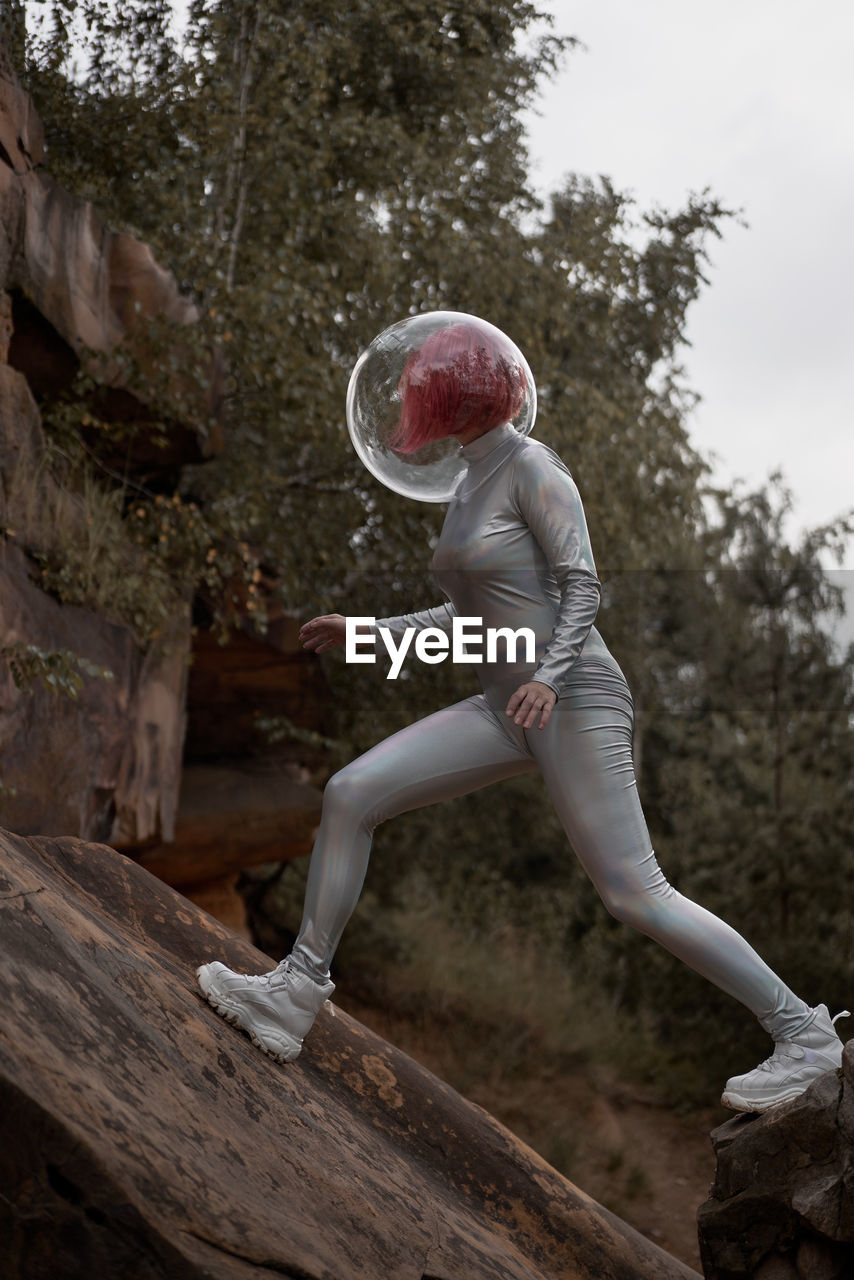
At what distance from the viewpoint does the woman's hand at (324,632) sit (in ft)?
12.5

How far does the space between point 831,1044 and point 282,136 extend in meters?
8.22

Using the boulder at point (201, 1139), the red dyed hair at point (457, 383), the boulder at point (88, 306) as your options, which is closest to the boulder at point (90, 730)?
the boulder at point (88, 306)

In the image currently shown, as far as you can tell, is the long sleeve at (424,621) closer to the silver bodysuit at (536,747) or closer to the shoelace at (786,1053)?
the silver bodysuit at (536,747)

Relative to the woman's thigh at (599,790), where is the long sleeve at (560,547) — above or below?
above

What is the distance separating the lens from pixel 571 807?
3434 millimetres

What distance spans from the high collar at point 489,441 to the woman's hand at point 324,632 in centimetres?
65

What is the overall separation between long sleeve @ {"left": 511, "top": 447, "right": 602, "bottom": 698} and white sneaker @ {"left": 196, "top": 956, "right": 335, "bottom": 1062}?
3.68 feet

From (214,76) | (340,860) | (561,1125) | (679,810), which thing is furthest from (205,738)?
(340,860)

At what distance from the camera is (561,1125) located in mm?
10375

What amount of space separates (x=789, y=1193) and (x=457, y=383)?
94.3 inches

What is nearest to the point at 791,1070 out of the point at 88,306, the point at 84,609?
the point at 84,609

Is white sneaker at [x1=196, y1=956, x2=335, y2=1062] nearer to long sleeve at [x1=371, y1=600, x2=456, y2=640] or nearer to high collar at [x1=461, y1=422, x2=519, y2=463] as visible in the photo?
long sleeve at [x1=371, y1=600, x2=456, y2=640]

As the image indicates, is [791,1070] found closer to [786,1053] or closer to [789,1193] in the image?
[786,1053]

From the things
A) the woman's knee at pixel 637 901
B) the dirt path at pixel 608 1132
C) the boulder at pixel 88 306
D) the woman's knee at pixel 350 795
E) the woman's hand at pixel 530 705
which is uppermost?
the boulder at pixel 88 306
